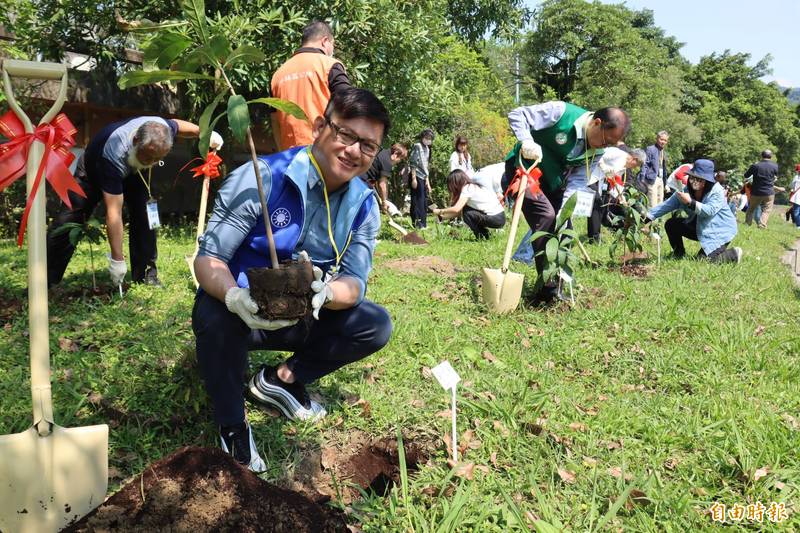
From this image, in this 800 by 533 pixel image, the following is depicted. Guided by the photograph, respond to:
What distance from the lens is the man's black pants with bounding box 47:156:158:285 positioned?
3.72 metres

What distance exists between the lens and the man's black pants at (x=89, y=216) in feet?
12.2

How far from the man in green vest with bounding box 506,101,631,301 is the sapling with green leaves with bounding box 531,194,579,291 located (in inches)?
3.5

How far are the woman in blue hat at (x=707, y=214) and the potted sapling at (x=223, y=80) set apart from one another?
5090mm

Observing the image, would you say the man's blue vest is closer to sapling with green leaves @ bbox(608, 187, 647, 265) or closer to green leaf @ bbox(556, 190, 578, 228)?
green leaf @ bbox(556, 190, 578, 228)

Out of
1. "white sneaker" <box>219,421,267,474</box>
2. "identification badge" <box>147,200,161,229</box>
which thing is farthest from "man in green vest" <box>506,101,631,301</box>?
"identification badge" <box>147,200,161,229</box>

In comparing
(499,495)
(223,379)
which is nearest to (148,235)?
(223,379)

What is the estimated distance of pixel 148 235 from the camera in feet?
13.5

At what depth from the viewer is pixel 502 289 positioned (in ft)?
12.7

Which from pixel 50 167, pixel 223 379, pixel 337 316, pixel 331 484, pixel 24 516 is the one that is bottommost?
pixel 331 484

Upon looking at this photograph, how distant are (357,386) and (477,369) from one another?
2.30 feet

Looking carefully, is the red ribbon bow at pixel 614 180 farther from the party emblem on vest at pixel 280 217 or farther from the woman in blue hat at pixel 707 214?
the party emblem on vest at pixel 280 217

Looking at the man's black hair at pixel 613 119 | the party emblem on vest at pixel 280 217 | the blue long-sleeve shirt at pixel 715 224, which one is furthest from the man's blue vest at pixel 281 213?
the blue long-sleeve shirt at pixel 715 224

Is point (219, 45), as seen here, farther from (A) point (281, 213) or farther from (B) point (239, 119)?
(A) point (281, 213)

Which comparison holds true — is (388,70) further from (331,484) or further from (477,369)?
(331,484)
